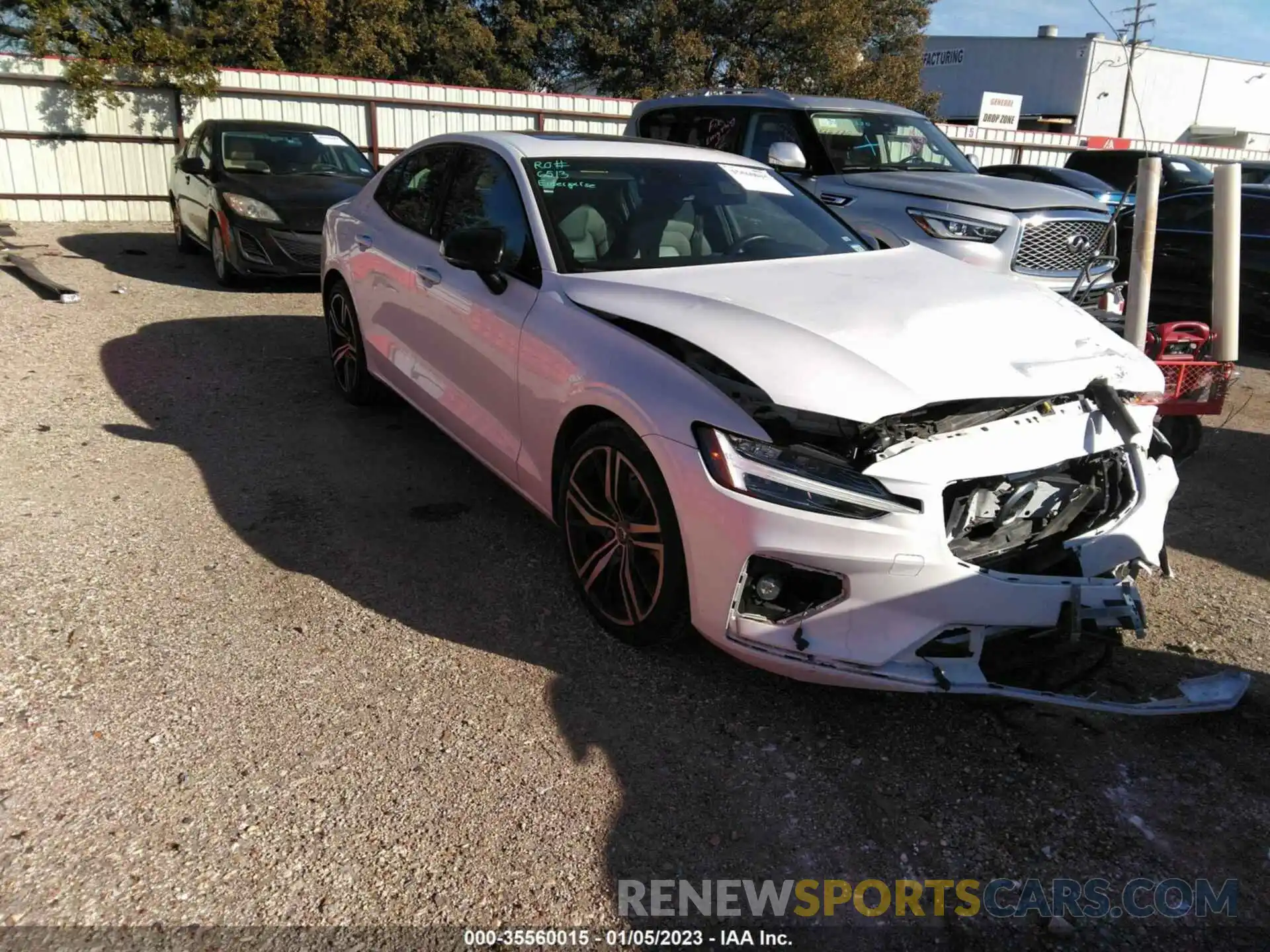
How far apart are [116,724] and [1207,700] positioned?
3.31 m

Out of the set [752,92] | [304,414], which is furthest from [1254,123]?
[304,414]

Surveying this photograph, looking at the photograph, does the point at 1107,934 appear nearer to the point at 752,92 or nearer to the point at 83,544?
the point at 83,544

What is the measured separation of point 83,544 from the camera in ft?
13.2

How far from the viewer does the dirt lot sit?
234 cm

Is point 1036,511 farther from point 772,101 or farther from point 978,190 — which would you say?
point 772,101

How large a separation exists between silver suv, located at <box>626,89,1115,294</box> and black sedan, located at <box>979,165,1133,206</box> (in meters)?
4.26

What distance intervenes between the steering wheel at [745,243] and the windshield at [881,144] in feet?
→ 13.3

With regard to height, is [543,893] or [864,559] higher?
[864,559]

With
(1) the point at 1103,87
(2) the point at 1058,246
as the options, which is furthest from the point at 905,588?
(1) the point at 1103,87

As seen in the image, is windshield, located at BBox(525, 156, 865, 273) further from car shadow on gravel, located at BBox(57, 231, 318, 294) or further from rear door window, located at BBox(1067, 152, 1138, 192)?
rear door window, located at BBox(1067, 152, 1138, 192)

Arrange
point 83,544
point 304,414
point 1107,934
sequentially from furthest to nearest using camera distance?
1. point 304,414
2. point 83,544
3. point 1107,934

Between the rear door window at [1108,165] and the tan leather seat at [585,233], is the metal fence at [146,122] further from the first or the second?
the tan leather seat at [585,233]

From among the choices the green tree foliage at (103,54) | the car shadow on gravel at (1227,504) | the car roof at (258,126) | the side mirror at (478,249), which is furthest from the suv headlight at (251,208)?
the car shadow on gravel at (1227,504)

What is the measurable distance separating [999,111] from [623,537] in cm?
2902
